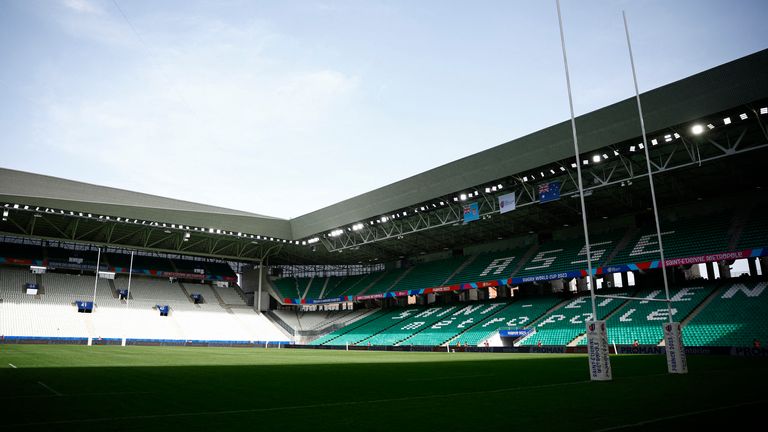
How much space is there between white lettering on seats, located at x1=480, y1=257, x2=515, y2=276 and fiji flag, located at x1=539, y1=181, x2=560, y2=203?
1293 cm

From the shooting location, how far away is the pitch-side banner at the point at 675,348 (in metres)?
14.4

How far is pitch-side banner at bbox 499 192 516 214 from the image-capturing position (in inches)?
1401

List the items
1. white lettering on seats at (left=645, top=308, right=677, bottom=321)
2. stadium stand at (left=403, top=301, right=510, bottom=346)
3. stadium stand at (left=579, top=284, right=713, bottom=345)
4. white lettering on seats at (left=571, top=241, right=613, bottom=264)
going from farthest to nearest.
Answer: stadium stand at (left=403, top=301, right=510, bottom=346) → white lettering on seats at (left=571, top=241, right=613, bottom=264) → white lettering on seats at (left=645, top=308, right=677, bottom=321) → stadium stand at (left=579, top=284, right=713, bottom=345)

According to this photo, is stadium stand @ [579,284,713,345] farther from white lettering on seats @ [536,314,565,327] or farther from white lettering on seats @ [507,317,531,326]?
white lettering on seats @ [507,317,531,326]

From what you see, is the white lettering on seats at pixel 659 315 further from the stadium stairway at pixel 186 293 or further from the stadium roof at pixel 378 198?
the stadium stairway at pixel 186 293

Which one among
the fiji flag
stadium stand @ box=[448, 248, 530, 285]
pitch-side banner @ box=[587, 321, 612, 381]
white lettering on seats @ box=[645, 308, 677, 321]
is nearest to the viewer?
pitch-side banner @ box=[587, 321, 612, 381]

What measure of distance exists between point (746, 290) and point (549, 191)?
13.3m

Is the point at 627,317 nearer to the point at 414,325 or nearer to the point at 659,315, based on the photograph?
the point at 659,315

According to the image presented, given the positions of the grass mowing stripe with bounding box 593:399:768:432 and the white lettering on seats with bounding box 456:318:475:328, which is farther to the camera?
the white lettering on seats with bounding box 456:318:475:328

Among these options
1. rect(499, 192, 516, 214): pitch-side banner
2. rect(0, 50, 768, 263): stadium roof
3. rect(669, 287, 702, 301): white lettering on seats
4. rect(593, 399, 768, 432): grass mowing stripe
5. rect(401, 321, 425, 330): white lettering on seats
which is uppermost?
rect(0, 50, 768, 263): stadium roof

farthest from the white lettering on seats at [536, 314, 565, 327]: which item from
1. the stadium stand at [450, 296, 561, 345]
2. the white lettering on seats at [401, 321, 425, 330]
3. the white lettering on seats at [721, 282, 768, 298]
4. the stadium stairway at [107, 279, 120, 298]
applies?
the stadium stairway at [107, 279, 120, 298]

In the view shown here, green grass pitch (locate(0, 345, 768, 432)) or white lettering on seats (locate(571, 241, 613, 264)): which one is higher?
white lettering on seats (locate(571, 241, 613, 264))

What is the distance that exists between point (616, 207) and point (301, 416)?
127ft

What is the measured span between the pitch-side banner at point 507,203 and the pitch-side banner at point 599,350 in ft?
75.5
